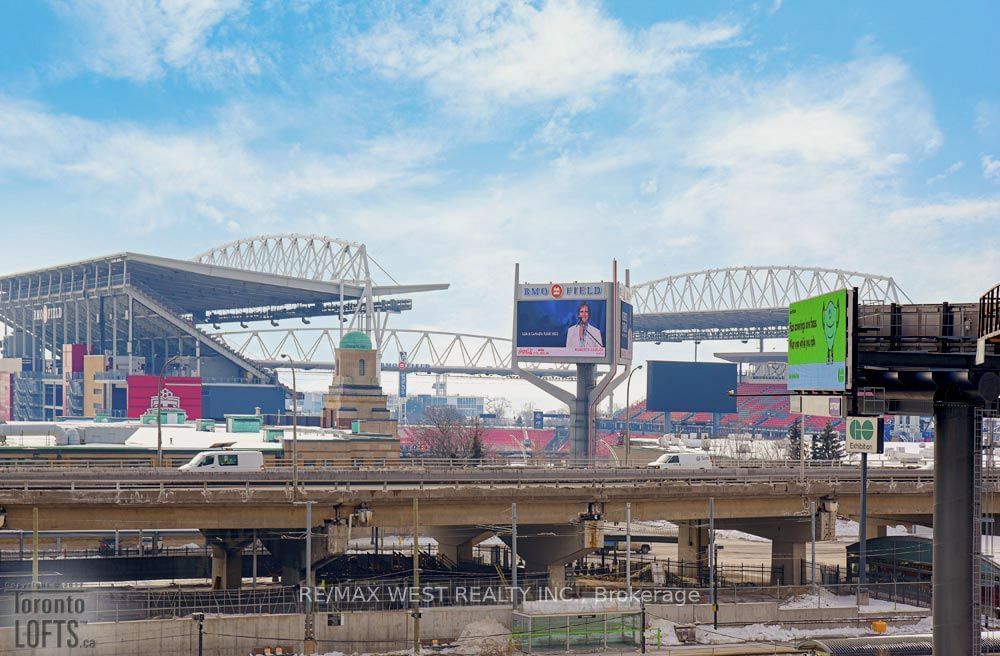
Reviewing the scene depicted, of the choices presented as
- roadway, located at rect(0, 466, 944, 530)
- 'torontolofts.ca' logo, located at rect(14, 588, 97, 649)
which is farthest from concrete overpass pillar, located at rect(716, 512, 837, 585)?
'torontolofts.ca' logo, located at rect(14, 588, 97, 649)

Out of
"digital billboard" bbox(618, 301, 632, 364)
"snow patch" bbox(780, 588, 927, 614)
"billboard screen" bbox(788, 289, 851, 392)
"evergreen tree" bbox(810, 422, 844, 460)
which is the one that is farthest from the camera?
"digital billboard" bbox(618, 301, 632, 364)

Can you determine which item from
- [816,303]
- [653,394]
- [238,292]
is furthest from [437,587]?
[238,292]

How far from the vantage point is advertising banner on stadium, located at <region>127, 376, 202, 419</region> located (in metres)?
154

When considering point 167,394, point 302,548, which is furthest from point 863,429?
point 167,394

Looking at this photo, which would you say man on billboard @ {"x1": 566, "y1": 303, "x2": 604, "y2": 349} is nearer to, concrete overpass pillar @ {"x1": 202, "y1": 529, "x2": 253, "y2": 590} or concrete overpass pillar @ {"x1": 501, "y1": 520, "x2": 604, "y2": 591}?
concrete overpass pillar @ {"x1": 501, "y1": 520, "x2": 604, "y2": 591}

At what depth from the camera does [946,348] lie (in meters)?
29.0

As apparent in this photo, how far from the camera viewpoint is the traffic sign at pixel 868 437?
43312mm

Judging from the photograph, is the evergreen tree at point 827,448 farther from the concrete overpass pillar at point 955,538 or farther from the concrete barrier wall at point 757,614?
the concrete overpass pillar at point 955,538

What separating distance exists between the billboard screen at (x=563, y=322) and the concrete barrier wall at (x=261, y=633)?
260 ft

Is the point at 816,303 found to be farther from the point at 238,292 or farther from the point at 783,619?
the point at 238,292

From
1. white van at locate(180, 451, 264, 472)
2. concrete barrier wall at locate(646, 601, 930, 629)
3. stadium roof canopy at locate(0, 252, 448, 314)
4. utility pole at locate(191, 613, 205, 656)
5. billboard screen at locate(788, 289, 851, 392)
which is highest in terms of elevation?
stadium roof canopy at locate(0, 252, 448, 314)

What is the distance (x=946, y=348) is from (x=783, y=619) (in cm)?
2445

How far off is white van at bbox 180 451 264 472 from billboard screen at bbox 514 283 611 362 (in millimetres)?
64913

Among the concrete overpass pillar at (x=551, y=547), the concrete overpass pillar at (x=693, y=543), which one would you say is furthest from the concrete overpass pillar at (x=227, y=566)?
the concrete overpass pillar at (x=693, y=543)
